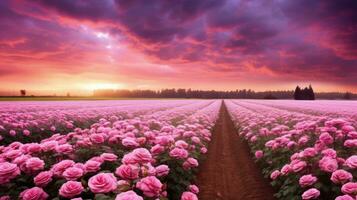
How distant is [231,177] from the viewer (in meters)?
8.15

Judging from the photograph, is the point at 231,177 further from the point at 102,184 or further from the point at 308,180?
the point at 102,184

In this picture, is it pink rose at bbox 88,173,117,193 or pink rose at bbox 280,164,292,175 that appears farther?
pink rose at bbox 280,164,292,175

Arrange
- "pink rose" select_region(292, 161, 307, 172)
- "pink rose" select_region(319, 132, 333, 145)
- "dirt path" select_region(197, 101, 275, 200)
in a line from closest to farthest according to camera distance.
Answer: "pink rose" select_region(292, 161, 307, 172) → "pink rose" select_region(319, 132, 333, 145) → "dirt path" select_region(197, 101, 275, 200)

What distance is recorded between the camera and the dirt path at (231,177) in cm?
671

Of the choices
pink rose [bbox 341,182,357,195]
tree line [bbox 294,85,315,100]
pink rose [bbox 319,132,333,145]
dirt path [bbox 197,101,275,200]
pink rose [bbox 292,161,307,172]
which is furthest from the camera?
tree line [bbox 294,85,315,100]

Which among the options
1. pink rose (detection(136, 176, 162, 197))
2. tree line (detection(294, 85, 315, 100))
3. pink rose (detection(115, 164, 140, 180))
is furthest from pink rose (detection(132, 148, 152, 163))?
tree line (detection(294, 85, 315, 100))

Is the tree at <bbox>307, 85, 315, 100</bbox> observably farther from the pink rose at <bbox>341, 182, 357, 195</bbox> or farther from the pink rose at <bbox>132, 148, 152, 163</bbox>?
the pink rose at <bbox>132, 148, 152, 163</bbox>

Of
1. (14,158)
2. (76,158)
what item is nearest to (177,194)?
(76,158)

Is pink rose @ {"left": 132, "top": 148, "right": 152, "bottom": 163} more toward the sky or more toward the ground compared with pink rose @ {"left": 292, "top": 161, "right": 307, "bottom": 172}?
more toward the sky

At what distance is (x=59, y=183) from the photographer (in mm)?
3607

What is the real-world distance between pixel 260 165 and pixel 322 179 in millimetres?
4386

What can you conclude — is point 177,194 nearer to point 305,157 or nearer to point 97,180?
point 305,157

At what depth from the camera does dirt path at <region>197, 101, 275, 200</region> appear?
22.0ft

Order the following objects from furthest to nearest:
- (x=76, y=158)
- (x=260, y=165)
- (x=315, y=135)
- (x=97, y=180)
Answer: (x=260, y=165) < (x=315, y=135) < (x=76, y=158) < (x=97, y=180)
